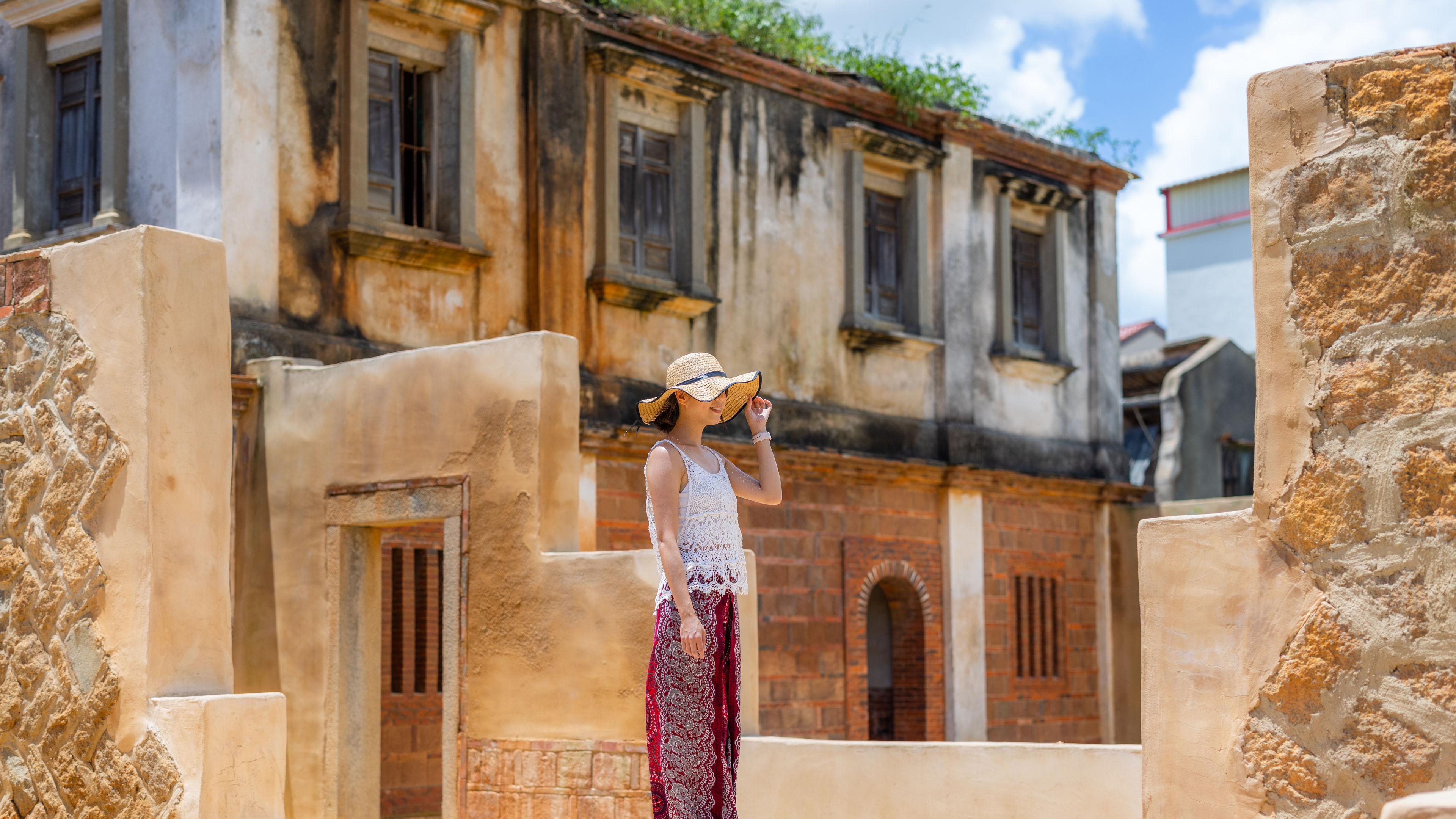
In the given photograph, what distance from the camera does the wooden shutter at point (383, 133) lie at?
11969 mm

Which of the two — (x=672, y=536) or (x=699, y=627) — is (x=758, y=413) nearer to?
(x=672, y=536)

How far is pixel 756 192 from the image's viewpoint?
14656 millimetres

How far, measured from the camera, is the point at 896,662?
1587cm

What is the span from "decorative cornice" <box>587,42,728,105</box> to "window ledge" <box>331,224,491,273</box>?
2095 millimetres

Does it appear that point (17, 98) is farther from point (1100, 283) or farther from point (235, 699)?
point (1100, 283)

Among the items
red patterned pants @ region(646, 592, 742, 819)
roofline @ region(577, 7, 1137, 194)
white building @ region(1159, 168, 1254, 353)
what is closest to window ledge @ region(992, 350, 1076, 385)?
roofline @ region(577, 7, 1137, 194)

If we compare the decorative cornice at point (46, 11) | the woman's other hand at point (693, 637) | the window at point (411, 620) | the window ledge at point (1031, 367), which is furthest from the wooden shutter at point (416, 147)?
the woman's other hand at point (693, 637)

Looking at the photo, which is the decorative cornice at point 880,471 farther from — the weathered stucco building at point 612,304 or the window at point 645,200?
the window at point 645,200

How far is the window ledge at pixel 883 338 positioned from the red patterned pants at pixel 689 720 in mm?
10275

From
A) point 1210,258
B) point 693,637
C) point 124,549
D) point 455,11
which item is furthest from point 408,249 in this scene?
point 1210,258

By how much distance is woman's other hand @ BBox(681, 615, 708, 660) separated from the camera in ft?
15.7

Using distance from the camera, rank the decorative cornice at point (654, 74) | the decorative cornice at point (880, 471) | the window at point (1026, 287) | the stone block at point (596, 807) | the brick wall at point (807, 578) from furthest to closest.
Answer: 1. the window at point (1026, 287)
2. the brick wall at point (807, 578)
3. the decorative cornice at point (654, 74)
4. the decorative cornice at point (880, 471)
5. the stone block at point (596, 807)

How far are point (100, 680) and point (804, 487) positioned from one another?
29.3ft

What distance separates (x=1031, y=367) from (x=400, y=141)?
785 centimetres
